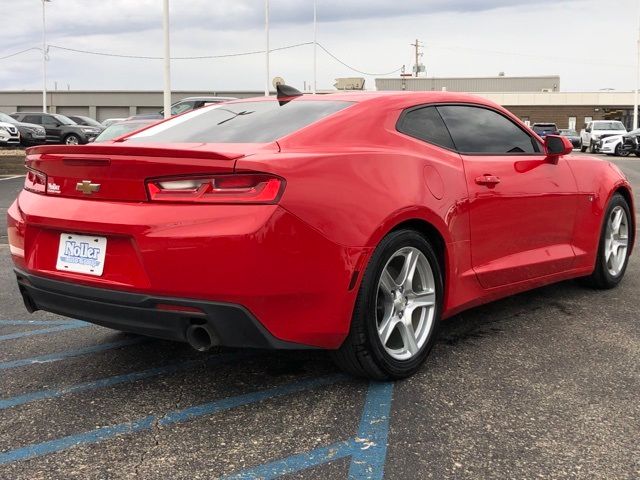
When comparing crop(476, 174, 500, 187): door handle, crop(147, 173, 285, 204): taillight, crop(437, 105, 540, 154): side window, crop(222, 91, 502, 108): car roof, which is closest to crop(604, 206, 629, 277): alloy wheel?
crop(437, 105, 540, 154): side window

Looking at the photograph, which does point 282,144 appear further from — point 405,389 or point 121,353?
point 121,353

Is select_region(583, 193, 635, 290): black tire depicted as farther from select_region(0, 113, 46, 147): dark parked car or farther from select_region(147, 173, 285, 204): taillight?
select_region(0, 113, 46, 147): dark parked car

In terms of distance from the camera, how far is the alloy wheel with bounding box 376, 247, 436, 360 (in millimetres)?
3371

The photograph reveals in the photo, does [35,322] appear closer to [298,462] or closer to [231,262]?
[231,262]

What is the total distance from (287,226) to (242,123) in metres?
1.06

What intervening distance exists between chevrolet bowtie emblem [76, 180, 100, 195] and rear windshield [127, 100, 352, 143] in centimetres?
60

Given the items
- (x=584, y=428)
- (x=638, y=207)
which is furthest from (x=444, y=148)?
(x=638, y=207)

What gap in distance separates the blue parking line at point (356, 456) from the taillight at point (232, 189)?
3.39ft

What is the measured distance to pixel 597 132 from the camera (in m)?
Result: 33.7

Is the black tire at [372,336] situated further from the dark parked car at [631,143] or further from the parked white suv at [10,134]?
the dark parked car at [631,143]

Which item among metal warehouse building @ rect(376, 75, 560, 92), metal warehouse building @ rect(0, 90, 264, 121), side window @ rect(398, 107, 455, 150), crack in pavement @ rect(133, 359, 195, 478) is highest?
metal warehouse building @ rect(376, 75, 560, 92)

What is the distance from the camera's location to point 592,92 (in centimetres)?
5725

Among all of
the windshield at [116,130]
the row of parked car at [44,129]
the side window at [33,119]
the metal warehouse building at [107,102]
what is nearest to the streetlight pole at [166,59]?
the row of parked car at [44,129]

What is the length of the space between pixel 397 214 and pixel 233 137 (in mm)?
924
